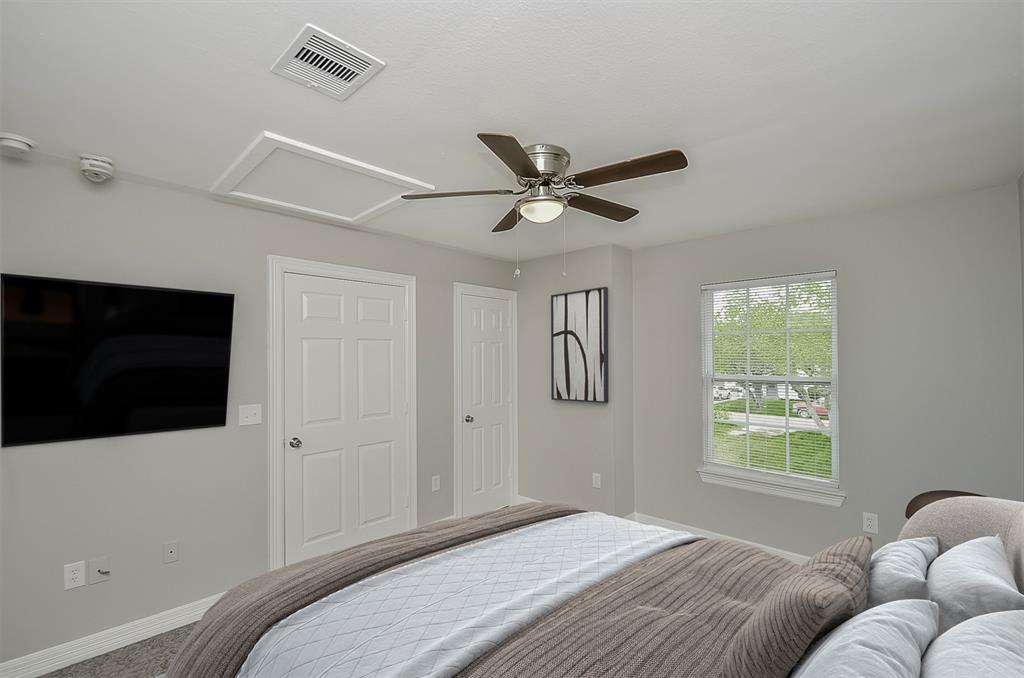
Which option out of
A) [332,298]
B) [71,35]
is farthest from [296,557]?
[71,35]

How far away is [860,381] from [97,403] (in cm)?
457

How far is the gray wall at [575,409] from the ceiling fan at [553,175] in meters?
1.84

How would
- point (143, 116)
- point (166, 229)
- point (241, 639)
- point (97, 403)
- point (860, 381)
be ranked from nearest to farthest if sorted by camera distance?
1. point (241, 639)
2. point (143, 116)
3. point (97, 403)
4. point (166, 229)
5. point (860, 381)

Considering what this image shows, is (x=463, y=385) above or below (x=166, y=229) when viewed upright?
below

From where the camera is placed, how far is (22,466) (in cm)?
232

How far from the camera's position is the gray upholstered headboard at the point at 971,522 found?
140 centimetres

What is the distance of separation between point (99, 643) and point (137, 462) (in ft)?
3.01

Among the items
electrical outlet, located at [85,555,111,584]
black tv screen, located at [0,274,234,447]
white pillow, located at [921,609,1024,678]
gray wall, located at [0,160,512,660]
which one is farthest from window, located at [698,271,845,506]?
electrical outlet, located at [85,555,111,584]

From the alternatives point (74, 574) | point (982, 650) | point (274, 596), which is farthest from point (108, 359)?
point (982, 650)

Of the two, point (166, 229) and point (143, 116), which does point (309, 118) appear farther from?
point (166, 229)

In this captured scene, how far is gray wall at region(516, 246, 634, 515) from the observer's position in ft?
13.6

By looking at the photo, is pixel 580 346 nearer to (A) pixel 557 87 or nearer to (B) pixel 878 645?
(A) pixel 557 87

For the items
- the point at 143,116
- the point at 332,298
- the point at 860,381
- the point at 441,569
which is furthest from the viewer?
the point at 332,298

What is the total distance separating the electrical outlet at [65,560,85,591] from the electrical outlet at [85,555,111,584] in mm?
26
